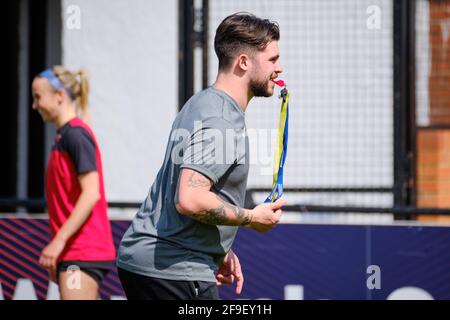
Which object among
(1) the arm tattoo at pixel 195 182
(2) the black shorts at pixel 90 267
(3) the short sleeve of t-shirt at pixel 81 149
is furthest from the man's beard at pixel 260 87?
(2) the black shorts at pixel 90 267

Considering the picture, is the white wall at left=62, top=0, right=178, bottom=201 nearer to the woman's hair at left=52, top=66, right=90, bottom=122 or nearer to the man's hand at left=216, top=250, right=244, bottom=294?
the woman's hair at left=52, top=66, right=90, bottom=122

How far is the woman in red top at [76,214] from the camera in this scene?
5.64 meters

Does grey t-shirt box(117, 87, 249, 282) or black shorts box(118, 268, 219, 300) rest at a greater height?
grey t-shirt box(117, 87, 249, 282)

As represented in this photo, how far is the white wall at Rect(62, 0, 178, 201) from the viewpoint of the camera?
7.52 metres

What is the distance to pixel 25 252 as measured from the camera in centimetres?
695

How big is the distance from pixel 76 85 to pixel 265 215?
7.90 feet

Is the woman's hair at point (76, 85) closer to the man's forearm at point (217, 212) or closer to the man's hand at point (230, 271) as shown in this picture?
the man's hand at point (230, 271)

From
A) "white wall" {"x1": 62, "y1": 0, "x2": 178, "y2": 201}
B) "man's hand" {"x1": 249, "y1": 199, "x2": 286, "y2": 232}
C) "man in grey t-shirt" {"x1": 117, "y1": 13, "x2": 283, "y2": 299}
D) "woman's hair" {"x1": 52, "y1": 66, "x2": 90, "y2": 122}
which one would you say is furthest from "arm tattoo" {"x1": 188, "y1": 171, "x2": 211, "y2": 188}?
"white wall" {"x1": 62, "y1": 0, "x2": 178, "y2": 201}

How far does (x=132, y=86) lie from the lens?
757cm

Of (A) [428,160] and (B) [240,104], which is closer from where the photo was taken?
(B) [240,104]
